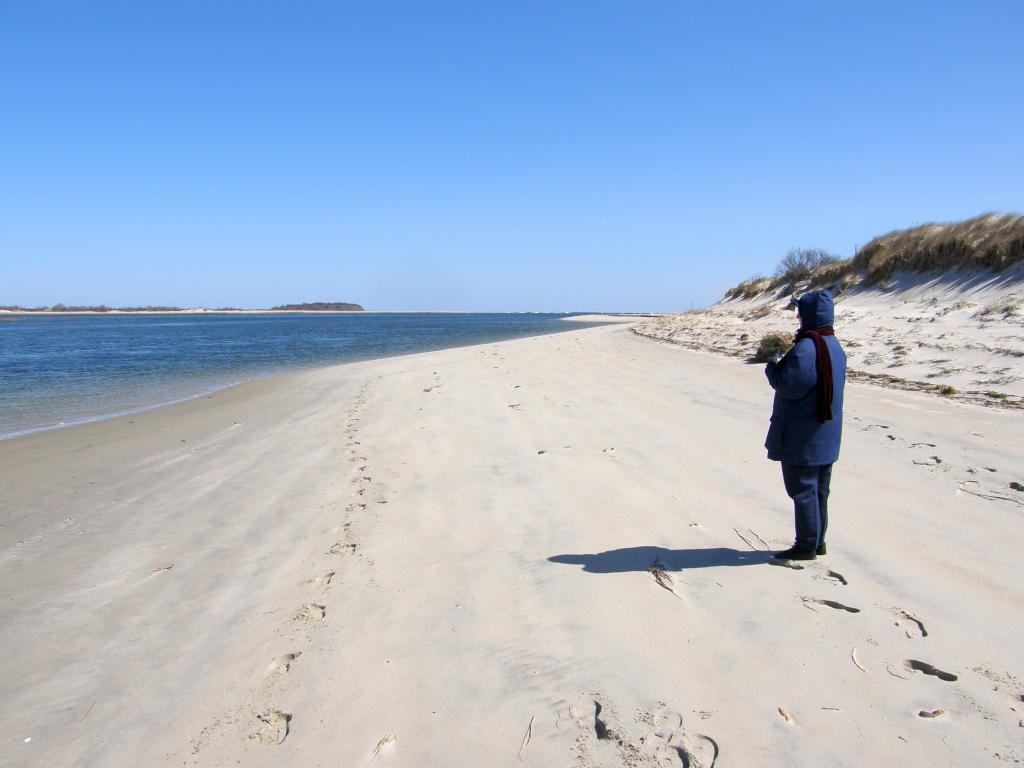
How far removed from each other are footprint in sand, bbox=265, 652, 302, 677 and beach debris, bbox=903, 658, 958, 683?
2.71 meters

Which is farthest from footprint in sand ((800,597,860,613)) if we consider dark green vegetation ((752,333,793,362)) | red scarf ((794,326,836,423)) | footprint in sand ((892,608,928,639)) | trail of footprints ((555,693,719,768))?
dark green vegetation ((752,333,793,362))

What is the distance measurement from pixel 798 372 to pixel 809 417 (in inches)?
10.8

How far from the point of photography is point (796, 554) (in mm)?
3541

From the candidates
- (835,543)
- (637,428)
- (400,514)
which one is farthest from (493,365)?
(835,543)

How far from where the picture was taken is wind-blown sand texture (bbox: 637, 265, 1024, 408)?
27.0 ft

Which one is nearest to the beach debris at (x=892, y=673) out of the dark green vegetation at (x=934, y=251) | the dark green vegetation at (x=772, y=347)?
the dark green vegetation at (x=772, y=347)

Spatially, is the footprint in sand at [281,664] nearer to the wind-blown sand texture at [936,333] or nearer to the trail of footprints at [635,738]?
the trail of footprints at [635,738]

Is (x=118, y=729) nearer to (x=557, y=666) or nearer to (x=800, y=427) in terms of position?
(x=557, y=666)

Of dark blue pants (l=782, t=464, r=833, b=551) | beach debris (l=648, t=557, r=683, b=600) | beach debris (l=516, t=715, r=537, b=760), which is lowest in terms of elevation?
beach debris (l=516, t=715, r=537, b=760)

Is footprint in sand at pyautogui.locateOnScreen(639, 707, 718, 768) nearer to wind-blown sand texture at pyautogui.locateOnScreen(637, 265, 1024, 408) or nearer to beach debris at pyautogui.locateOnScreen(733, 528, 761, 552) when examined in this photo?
beach debris at pyautogui.locateOnScreen(733, 528, 761, 552)

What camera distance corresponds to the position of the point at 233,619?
3336 mm

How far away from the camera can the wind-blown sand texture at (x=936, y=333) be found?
324 inches

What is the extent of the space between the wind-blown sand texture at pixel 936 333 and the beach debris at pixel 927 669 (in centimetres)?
595

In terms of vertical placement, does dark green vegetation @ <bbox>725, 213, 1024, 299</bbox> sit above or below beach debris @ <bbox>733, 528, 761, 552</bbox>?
above
